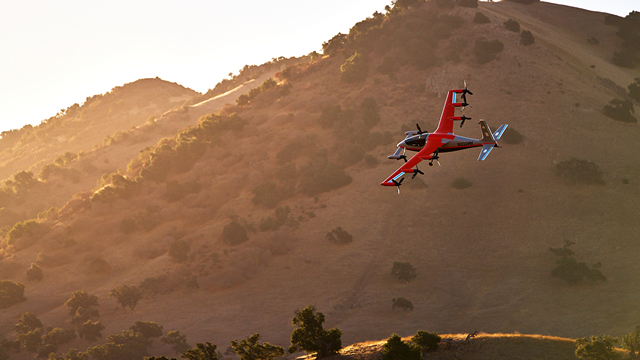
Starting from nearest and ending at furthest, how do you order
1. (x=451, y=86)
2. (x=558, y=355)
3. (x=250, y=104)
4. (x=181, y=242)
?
(x=558, y=355), (x=181, y=242), (x=451, y=86), (x=250, y=104)

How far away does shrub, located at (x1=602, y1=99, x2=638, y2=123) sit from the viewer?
8738 cm

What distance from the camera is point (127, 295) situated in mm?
58062

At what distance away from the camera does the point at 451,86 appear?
9906 cm

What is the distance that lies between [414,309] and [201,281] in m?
30.9

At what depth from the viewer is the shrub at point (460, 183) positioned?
74438mm

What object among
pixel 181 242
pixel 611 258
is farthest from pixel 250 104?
pixel 611 258

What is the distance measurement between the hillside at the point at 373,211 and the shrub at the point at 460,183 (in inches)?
43.8

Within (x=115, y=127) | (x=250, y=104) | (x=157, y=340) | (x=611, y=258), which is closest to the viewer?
(x=157, y=340)

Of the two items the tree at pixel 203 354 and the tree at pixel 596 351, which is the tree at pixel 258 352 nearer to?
the tree at pixel 203 354

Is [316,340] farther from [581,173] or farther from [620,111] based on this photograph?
[620,111]

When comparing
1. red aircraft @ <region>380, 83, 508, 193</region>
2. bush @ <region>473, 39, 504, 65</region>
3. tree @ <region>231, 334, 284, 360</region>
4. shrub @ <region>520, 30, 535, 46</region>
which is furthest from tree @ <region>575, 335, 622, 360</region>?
shrub @ <region>520, 30, 535, 46</region>

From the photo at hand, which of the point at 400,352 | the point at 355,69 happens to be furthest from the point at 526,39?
the point at 400,352

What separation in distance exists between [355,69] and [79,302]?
278 feet

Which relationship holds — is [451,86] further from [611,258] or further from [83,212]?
[83,212]
